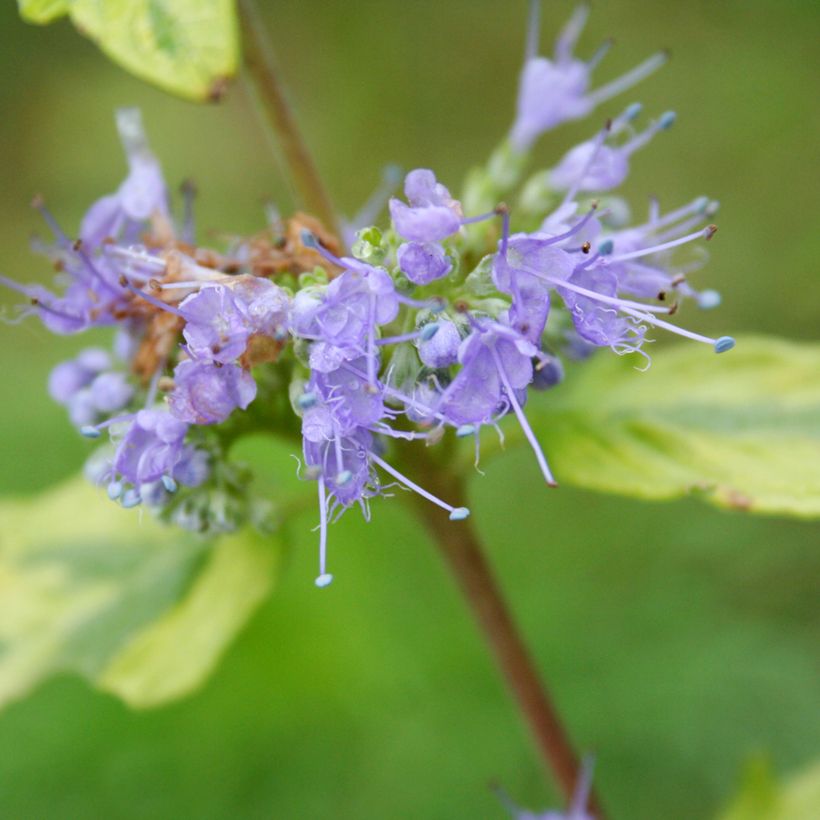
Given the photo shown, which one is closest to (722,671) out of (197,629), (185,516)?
(197,629)

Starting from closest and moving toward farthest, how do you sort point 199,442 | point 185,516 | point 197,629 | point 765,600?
1. point 199,442
2. point 185,516
3. point 197,629
4. point 765,600

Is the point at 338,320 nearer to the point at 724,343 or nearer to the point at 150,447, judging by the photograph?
the point at 150,447

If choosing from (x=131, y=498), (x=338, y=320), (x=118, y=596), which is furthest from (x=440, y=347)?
(x=118, y=596)

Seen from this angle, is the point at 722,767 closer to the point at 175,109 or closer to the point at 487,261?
the point at 487,261

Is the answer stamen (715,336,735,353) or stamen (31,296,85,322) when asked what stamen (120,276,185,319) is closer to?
stamen (31,296,85,322)

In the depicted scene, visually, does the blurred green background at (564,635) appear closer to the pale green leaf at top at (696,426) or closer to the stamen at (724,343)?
the pale green leaf at top at (696,426)

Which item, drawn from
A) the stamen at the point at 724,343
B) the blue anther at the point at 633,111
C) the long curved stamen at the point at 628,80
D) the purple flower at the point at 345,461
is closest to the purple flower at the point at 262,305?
the purple flower at the point at 345,461
